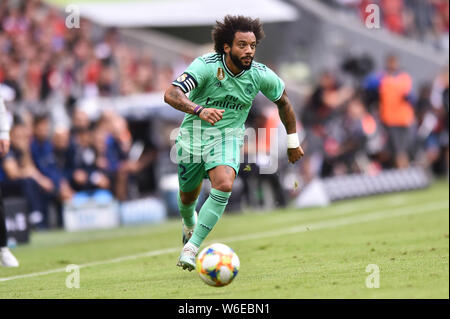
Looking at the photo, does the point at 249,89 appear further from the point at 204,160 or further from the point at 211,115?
the point at 211,115

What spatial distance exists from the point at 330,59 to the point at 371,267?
744 inches

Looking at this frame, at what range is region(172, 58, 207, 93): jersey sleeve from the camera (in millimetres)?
9047

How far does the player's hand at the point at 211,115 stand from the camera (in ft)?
28.2

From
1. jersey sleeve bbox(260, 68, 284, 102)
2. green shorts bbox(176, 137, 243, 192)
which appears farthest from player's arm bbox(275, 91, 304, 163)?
green shorts bbox(176, 137, 243, 192)

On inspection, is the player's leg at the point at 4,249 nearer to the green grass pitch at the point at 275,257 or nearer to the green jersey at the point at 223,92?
the green grass pitch at the point at 275,257

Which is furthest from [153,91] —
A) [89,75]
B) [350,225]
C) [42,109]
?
[350,225]

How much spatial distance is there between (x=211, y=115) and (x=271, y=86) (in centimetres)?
121

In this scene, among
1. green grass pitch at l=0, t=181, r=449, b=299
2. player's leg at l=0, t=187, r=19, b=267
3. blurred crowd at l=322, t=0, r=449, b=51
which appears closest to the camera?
green grass pitch at l=0, t=181, r=449, b=299

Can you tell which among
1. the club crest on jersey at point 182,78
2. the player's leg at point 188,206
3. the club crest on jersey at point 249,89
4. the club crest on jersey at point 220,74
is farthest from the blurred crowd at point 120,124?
the club crest on jersey at point 182,78

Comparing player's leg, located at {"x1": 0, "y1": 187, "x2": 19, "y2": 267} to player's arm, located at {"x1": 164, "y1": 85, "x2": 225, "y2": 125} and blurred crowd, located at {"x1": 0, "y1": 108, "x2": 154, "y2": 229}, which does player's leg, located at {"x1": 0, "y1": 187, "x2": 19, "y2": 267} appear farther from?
blurred crowd, located at {"x1": 0, "y1": 108, "x2": 154, "y2": 229}

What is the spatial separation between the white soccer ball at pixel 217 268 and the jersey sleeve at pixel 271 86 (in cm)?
194

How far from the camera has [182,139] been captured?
9781 millimetres

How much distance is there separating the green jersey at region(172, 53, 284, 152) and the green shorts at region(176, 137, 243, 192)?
0.07 metres

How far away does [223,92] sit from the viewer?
9438 mm
